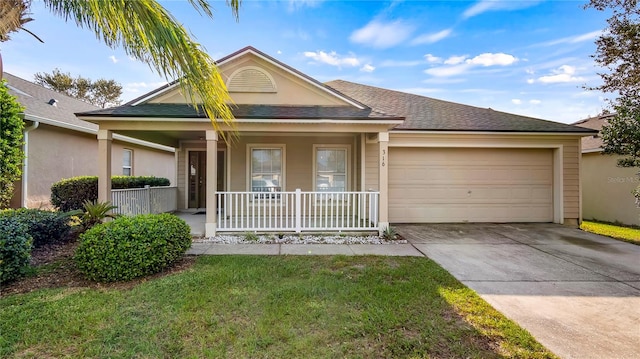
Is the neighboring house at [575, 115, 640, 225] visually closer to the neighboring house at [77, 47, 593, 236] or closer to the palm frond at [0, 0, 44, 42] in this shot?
the neighboring house at [77, 47, 593, 236]

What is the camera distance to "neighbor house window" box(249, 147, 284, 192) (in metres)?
8.98

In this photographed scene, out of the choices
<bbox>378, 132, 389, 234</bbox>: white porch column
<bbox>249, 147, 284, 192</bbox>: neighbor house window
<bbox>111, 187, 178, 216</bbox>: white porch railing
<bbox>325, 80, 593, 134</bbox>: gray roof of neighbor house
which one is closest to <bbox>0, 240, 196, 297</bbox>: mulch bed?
<bbox>111, 187, 178, 216</bbox>: white porch railing

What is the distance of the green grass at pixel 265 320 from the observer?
8.27 feet

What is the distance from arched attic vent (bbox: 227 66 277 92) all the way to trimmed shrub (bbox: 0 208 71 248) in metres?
4.87

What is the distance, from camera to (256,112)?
6883mm

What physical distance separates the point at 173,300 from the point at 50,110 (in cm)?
1088

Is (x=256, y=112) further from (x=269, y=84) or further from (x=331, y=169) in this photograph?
(x=331, y=169)

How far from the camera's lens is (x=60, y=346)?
2514mm

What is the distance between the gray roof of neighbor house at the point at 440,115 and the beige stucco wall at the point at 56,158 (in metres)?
9.97

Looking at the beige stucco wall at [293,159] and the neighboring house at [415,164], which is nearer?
the neighboring house at [415,164]

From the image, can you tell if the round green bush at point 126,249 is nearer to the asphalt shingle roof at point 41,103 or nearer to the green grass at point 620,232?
the asphalt shingle roof at point 41,103

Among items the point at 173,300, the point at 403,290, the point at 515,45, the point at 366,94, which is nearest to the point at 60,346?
the point at 173,300

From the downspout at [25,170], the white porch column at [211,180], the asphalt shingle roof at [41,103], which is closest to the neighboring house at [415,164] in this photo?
the white porch column at [211,180]

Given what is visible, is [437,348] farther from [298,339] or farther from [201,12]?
[201,12]
